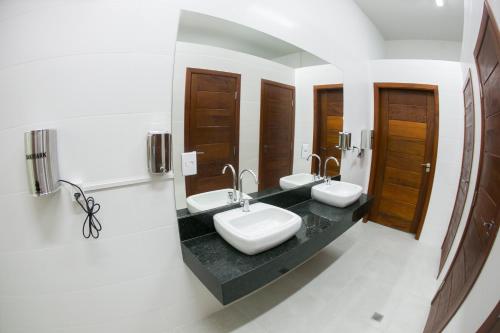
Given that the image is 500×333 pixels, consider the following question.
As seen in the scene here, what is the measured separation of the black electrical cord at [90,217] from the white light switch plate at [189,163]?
53 cm

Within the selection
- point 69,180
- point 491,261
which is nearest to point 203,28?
point 69,180

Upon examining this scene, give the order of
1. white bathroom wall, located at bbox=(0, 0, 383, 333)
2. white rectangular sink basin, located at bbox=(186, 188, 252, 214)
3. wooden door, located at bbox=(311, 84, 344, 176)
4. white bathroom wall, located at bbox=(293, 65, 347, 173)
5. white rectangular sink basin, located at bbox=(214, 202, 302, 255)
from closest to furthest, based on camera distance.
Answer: white bathroom wall, located at bbox=(0, 0, 383, 333), white rectangular sink basin, located at bbox=(214, 202, 302, 255), white rectangular sink basin, located at bbox=(186, 188, 252, 214), white bathroom wall, located at bbox=(293, 65, 347, 173), wooden door, located at bbox=(311, 84, 344, 176)

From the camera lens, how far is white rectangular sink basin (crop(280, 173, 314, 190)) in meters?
2.05

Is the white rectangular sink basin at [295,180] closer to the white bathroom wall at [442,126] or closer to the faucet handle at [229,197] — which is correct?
the faucet handle at [229,197]

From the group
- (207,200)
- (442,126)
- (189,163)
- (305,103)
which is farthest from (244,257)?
(442,126)

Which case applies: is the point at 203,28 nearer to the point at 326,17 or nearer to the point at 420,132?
the point at 326,17

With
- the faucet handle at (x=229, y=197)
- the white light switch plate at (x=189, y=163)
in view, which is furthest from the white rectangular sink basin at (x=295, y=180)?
the white light switch plate at (x=189, y=163)

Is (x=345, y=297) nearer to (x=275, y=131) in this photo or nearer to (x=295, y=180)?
(x=295, y=180)

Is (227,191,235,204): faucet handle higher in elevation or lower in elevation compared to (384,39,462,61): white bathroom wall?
lower

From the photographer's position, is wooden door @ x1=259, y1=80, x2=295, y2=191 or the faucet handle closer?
the faucet handle

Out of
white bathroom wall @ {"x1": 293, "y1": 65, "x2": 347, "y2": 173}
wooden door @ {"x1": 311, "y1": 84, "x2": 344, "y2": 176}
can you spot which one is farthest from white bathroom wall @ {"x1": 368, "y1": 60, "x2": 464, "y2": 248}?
white bathroom wall @ {"x1": 293, "y1": 65, "x2": 347, "y2": 173}

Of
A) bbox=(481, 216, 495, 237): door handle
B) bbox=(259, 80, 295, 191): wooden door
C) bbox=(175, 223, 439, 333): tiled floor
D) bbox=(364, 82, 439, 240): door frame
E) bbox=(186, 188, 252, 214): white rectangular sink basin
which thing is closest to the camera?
bbox=(481, 216, 495, 237): door handle

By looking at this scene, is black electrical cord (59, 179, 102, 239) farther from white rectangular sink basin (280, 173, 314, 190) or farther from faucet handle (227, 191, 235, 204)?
white rectangular sink basin (280, 173, 314, 190)

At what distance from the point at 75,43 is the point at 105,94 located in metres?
0.27
